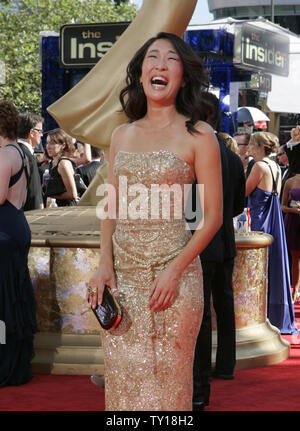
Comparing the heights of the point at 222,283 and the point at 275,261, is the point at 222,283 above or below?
above

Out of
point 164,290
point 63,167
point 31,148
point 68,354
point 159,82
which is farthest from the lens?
point 31,148

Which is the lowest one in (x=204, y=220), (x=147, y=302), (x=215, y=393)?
(x=215, y=393)

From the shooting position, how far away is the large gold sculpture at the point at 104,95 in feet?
19.6

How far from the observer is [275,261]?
729 cm

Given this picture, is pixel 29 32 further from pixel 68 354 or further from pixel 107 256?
pixel 107 256

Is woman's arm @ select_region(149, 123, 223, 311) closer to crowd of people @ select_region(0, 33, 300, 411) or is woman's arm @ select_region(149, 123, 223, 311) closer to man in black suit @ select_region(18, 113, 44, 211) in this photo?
crowd of people @ select_region(0, 33, 300, 411)

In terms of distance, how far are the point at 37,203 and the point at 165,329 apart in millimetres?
4618

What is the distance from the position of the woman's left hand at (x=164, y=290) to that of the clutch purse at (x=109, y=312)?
5.2 inches

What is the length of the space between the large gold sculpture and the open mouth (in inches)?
110

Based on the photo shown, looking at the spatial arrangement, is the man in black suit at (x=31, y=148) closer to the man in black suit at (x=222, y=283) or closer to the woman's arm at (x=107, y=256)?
the man in black suit at (x=222, y=283)

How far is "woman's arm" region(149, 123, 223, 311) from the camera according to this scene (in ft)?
9.86

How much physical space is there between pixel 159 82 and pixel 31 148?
4825 millimetres

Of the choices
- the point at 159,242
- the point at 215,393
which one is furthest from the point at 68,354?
the point at 159,242
